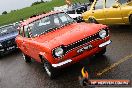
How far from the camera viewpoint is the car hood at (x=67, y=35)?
8.80 meters

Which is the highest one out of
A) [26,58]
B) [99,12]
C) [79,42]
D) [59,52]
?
[79,42]

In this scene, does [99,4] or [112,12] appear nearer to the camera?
[112,12]

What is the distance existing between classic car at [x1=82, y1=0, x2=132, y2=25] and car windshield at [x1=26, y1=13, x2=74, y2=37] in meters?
2.77

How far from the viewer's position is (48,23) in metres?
10.4

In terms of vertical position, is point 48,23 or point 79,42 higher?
point 48,23

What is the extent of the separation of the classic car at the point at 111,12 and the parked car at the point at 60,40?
8.72ft

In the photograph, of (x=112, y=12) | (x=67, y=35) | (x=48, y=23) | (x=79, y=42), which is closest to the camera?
(x=79, y=42)

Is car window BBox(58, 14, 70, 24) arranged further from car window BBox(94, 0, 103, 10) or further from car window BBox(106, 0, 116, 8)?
car window BBox(94, 0, 103, 10)

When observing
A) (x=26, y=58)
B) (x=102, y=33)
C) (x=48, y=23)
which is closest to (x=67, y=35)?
(x=102, y=33)

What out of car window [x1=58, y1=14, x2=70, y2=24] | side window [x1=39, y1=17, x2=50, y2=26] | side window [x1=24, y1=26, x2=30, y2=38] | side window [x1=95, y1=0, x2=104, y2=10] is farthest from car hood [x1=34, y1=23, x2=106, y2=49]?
side window [x1=95, y1=0, x2=104, y2=10]

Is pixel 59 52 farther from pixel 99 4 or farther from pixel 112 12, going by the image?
pixel 99 4

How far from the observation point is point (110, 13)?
13.2 m

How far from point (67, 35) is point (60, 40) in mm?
347

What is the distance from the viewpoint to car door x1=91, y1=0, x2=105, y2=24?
Result: 13.9 m
